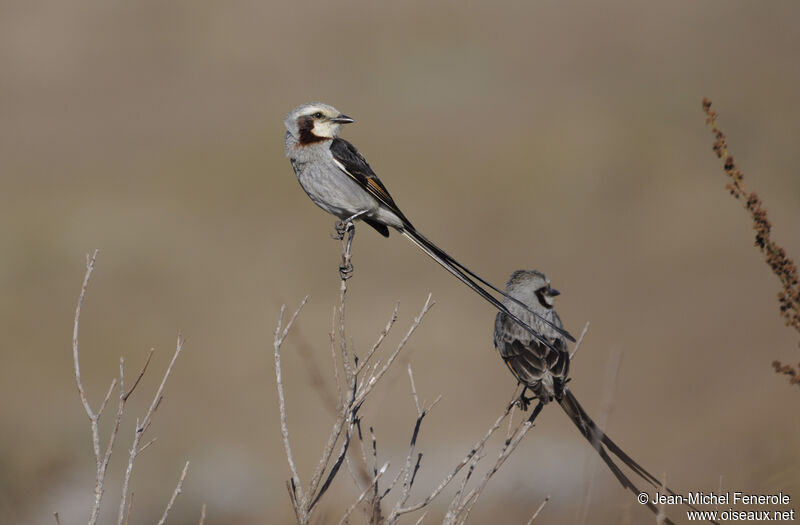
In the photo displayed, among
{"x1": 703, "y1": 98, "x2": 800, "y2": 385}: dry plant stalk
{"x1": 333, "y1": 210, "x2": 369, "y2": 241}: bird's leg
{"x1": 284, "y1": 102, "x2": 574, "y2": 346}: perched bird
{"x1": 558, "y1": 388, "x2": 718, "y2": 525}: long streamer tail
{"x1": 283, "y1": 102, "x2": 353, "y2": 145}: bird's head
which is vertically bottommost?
{"x1": 558, "y1": 388, "x2": 718, "y2": 525}: long streamer tail

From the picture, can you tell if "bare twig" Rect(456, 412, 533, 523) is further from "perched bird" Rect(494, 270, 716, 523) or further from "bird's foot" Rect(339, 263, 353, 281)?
"bird's foot" Rect(339, 263, 353, 281)

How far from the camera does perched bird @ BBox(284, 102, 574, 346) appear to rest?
252 inches

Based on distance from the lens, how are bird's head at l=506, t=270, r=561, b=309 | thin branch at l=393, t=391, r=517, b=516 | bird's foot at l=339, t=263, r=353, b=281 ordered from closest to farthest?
thin branch at l=393, t=391, r=517, b=516
bird's foot at l=339, t=263, r=353, b=281
bird's head at l=506, t=270, r=561, b=309

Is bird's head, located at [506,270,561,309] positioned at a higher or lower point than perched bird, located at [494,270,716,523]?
higher

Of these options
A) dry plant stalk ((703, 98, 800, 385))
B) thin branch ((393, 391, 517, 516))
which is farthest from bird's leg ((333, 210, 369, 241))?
dry plant stalk ((703, 98, 800, 385))

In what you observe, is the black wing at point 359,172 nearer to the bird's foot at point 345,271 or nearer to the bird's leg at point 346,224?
the bird's leg at point 346,224

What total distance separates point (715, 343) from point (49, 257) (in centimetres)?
1337

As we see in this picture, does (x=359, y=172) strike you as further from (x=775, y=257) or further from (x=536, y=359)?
(x=775, y=257)

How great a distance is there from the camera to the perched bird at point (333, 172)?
6406 millimetres

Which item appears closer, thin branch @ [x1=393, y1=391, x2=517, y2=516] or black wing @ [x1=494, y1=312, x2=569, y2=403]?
thin branch @ [x1=393, y1=391, x2=517, y2=516]

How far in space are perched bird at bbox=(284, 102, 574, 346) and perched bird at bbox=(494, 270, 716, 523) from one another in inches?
33.2

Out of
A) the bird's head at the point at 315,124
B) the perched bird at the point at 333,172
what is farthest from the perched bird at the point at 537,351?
the bird's head at the point at 315,124

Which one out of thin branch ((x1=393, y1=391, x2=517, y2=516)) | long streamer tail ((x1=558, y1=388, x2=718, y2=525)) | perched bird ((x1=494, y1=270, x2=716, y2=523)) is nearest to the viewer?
thin branch ((x1=393, y1=391, x2=517, y2=516))

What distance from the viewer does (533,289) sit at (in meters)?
5.87
